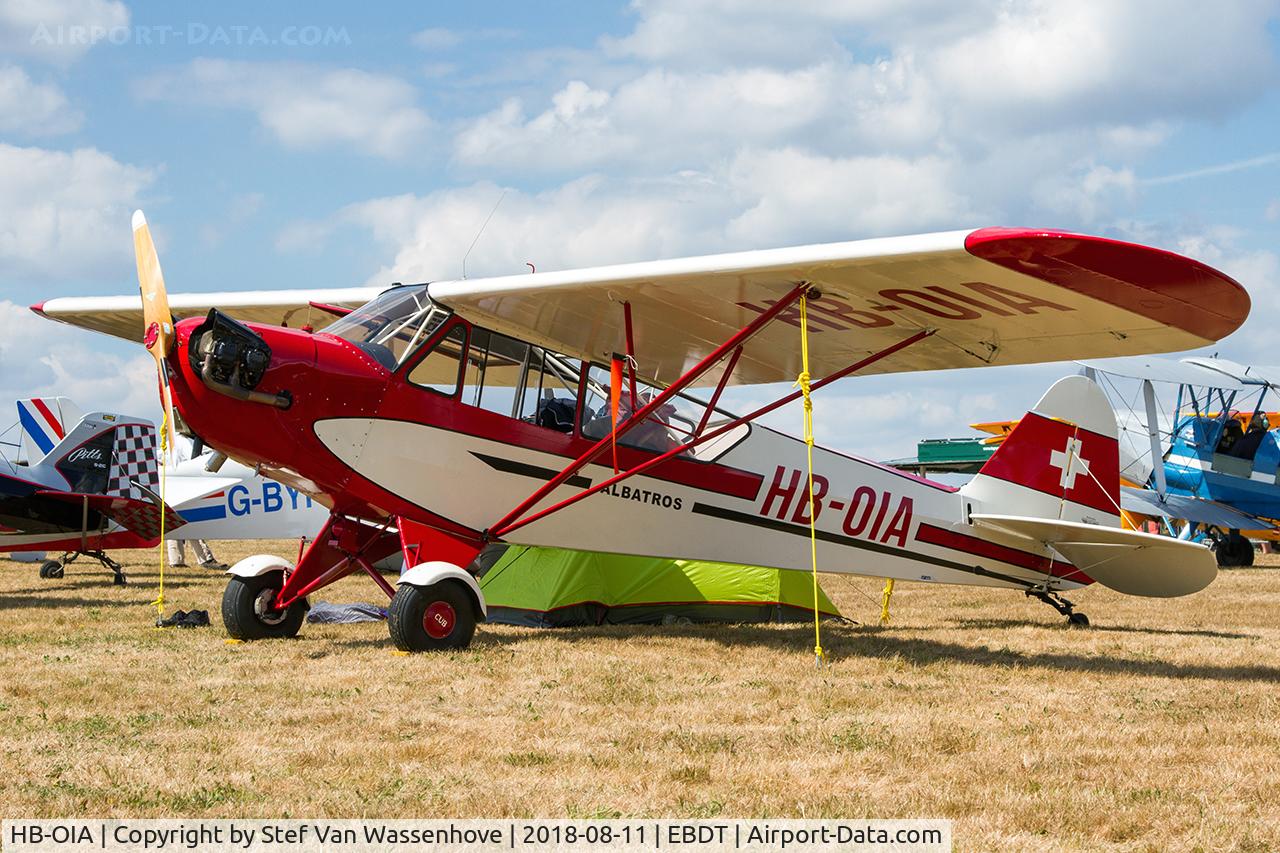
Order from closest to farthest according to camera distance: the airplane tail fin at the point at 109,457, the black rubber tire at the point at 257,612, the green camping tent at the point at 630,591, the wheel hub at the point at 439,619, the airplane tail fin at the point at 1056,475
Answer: the wheel hub at the point at 439,619
the black rubber tire at the point at 257,612
the green camping tent at the point at 630,591
the airplane tail fin at the point at 1056,475
the airplane tail fin at the point at 109,457

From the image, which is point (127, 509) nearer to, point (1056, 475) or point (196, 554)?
point (196, 554)

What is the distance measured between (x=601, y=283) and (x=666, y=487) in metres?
2.21

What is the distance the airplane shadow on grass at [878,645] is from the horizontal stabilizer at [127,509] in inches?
319

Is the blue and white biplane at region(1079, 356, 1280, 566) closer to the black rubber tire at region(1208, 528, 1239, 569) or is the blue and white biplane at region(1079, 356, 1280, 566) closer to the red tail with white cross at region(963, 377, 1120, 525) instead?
the black rubber tire at region(1208, 528, 1239, 569)

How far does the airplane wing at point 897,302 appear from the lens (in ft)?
21.0

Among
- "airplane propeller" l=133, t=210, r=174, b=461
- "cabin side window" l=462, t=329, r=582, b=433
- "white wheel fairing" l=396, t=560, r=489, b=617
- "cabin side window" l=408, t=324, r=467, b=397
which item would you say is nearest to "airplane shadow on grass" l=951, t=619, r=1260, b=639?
"cabin side window" l=462, t=329, r=582, b=433

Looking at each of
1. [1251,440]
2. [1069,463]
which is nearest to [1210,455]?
[1251,440]

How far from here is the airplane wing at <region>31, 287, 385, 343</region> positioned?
10867 mm

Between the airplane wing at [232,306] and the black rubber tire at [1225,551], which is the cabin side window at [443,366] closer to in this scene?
the airplane wing at [232,306]

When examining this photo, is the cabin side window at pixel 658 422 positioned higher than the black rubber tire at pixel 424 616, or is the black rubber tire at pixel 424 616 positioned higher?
the cabin side window at pixel 658 422

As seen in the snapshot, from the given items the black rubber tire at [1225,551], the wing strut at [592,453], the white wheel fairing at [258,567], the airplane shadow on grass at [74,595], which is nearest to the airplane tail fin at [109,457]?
the airplane shadow on grass at [74,595]

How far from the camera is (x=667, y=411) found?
9.64 metres

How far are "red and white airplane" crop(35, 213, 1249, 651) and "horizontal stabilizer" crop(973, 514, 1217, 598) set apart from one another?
0.09ft

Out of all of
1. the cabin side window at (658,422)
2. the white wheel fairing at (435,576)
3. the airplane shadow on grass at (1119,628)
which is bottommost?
the airplane shadow on grass at (1119,628)
